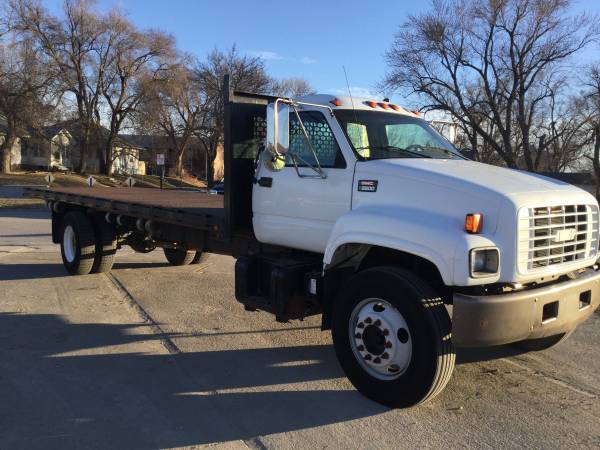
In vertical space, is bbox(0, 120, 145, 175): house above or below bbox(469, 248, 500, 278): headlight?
above

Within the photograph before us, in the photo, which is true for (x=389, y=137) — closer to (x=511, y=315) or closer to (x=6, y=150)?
(x=511, y=315)

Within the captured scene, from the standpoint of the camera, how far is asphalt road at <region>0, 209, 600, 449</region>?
3613mm

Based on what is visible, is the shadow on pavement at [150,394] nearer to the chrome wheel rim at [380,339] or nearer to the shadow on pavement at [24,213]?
the chrome wheel rim at [380,339]

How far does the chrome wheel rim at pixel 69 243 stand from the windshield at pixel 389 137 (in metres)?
5.88

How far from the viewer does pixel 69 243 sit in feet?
29.9

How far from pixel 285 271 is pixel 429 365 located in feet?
5.14

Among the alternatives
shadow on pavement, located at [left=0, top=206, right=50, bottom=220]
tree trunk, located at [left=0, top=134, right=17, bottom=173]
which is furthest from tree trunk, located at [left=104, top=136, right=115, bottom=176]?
shadow on pavement, located at [left=0, top=206, right=50, bottom=220]

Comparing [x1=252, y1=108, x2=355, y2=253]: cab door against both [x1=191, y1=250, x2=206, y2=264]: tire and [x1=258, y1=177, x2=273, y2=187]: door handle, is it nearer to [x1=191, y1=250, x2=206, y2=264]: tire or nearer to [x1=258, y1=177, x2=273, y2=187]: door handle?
[x1=258, y1=177, x2=273, y2=187]: door handle

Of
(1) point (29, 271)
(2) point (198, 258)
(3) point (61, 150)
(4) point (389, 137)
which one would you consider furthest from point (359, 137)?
(3) point (61, 150)

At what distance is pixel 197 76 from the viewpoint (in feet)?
171

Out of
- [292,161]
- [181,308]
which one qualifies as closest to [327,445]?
[292,161]

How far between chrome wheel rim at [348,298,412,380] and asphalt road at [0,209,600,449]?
31cm

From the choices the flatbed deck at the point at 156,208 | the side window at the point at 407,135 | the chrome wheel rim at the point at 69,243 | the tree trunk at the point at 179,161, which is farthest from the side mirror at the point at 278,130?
the tree trunk at the point at 179,161

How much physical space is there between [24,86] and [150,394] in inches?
1866
